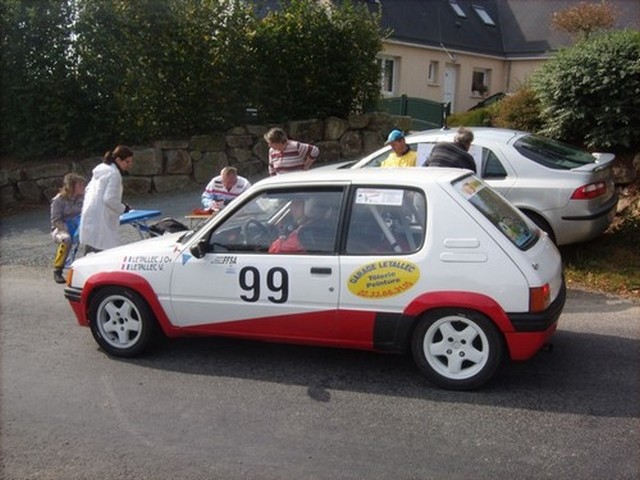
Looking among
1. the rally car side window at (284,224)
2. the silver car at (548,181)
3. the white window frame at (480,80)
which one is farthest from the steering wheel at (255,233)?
the white window frame at (480,80)

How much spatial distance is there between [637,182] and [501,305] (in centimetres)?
699

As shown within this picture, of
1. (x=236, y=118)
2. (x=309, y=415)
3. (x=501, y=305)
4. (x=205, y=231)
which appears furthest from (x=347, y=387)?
(x=236, y=118)

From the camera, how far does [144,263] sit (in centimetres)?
538

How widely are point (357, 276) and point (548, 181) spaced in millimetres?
3760

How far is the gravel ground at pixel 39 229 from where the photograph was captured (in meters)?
9.67

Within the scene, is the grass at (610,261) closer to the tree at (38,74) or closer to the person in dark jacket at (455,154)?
the person in dark jacket at (455,154)

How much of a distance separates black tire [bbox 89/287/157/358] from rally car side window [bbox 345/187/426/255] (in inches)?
68.6

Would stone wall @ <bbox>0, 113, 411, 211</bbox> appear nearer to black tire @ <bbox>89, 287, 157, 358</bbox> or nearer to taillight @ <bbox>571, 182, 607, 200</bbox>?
taillight @ <bbox>571, 182, 607, 200</bbox>

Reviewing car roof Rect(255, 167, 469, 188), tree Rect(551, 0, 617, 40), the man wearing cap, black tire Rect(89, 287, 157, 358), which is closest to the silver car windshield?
the man wearing cap

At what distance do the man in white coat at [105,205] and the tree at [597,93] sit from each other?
22.4 ft

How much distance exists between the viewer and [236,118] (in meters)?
14.1

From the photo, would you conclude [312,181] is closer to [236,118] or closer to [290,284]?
[290,284]

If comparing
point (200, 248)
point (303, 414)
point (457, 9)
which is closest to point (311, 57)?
point (200, 248)

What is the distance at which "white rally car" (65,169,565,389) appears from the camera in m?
4.62
